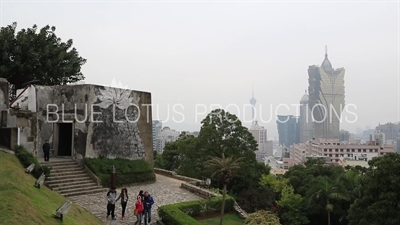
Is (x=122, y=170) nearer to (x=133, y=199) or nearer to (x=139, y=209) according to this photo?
(x=133, y=199)

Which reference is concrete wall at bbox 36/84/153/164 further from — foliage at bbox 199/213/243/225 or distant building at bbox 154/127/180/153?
distant building at bbox 154/127/180/153

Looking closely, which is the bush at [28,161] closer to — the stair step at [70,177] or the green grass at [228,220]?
the stair step at [70,177]

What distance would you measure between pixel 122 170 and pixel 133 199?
2.70 meters

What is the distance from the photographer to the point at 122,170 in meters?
16.1

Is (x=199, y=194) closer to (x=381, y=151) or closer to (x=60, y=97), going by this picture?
(x=60, y=97)

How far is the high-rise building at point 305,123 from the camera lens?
16575cm

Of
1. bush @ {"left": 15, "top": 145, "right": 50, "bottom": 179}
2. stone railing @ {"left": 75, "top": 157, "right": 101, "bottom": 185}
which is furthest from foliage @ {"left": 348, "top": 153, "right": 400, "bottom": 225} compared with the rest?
bush @ {"left": 15, "top": 145, "right": 50, "bottom": 179}

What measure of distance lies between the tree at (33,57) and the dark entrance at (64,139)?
5944 millimetres

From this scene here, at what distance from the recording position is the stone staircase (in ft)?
44.4

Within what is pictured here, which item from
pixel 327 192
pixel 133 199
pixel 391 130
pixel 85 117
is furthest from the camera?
pixel 391 130

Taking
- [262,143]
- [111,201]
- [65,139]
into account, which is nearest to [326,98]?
[262,143]

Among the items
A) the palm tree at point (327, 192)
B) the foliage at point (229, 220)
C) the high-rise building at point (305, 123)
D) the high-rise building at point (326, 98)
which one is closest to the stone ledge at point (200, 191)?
the foliage at point (229, 220)

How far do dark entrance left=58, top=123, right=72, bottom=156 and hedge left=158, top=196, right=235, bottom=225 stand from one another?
7.92 metres

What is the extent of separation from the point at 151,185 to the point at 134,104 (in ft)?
13.2
